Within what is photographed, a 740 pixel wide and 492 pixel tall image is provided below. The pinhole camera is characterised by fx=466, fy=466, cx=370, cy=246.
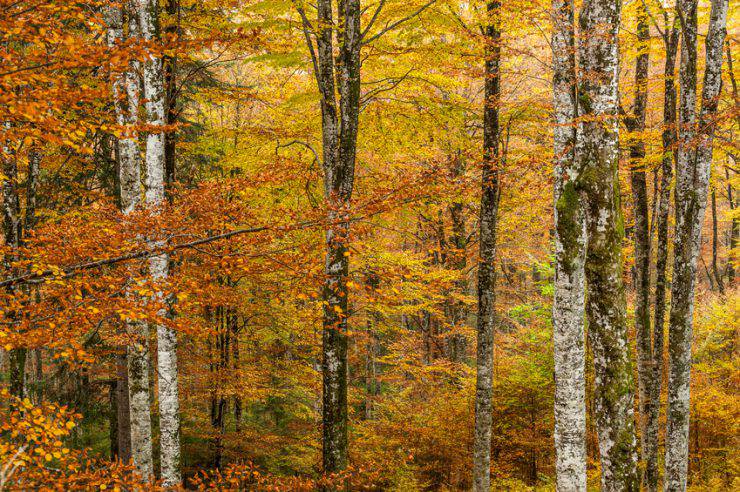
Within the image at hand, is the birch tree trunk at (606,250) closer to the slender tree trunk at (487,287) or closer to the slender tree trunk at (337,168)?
the slender tree trunk at (337,168)

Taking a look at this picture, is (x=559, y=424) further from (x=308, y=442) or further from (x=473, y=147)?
(x=308, y=442)

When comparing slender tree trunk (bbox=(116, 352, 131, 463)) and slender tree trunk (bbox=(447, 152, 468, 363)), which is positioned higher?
slender tree trunk (bbox=(447, 152, 468, 363))

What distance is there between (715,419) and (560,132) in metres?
8.40

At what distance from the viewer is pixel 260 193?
375 inches

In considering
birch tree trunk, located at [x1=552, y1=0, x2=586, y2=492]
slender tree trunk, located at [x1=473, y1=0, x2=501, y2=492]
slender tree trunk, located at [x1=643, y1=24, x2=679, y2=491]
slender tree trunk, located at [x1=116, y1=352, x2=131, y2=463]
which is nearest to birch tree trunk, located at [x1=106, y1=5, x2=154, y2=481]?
slender tree trunk, located at [x1=116, y1=352, x2=131, y2=463]

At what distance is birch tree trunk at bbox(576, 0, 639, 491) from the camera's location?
15.8 ft

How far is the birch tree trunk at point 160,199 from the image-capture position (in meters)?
6.95

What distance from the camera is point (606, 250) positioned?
4.88 m

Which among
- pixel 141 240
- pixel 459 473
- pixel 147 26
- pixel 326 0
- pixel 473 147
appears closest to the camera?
pixel 141 240

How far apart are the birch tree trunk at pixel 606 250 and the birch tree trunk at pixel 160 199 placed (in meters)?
5.75

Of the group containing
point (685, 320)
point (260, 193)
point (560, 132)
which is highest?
point (560, 132)

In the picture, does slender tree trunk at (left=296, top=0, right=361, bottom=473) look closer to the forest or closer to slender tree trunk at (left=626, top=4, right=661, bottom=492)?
the forest

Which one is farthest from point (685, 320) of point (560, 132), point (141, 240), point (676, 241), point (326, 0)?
point (141, 240)

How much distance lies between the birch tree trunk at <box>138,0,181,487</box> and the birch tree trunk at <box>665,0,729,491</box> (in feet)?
25.2
